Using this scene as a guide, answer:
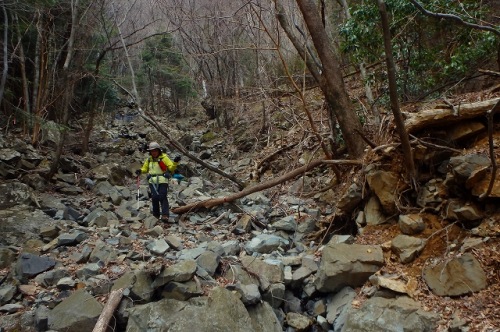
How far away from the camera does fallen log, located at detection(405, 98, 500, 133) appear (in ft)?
15.6

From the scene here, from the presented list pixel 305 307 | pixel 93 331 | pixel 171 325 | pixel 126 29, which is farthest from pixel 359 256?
pixel 126 29

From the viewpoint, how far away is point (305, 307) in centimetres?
476

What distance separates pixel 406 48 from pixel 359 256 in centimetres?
536

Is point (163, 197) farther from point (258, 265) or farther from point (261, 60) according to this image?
point (261, 60)

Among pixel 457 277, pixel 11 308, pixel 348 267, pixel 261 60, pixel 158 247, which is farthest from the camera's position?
pixel 261 60

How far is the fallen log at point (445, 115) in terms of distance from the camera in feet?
15.6

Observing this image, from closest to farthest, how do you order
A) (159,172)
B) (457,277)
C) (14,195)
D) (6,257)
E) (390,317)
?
1. (390,317)
2. (457,277)
3. (6,257)
4. (159,172)
5. (14,195)

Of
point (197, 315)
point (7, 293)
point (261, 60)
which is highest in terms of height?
point (261, 60)

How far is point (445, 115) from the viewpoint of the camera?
4.90m

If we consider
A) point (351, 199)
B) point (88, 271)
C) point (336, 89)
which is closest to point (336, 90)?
point (336, 89)

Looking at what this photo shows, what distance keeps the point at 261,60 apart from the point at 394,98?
10.9 metres

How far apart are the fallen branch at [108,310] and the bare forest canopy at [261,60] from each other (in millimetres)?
3966

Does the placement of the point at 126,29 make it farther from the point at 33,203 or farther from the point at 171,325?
the point at 171,325

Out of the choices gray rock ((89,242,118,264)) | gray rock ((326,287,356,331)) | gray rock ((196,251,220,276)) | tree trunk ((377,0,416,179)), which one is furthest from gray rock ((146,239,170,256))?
tree trunk ((377,0,416,179))
